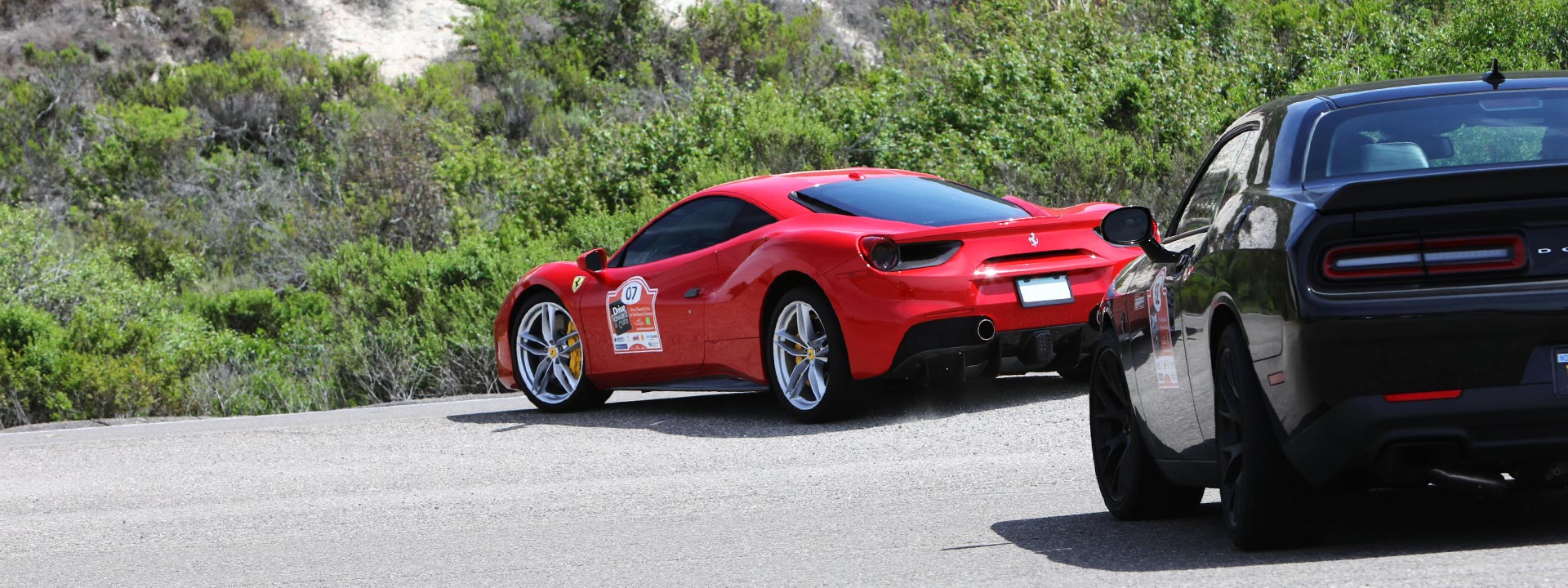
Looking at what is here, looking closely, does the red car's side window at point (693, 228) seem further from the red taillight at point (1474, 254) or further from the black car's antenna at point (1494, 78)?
the red taillight at point (1474, 254)

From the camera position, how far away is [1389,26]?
930 inches

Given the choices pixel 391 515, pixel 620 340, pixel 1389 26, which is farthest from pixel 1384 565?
pixel 1389 26

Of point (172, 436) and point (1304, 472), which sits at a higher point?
point (1304, 472)

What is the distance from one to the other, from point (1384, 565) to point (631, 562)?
2.21 metres

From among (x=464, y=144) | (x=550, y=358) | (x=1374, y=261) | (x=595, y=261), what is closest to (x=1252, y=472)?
(x=1374, y=261)

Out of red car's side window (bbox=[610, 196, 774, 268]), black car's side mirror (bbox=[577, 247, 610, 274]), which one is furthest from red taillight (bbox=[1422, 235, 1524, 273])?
black car's side mirror (bbox=[577, 247, 610, 274])

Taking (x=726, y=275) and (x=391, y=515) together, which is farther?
(x=726, y=275)

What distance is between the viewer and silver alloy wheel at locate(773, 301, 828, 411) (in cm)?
894

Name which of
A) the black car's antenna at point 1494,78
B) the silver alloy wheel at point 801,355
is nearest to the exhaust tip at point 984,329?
the silver alloy wheel at point 801,355

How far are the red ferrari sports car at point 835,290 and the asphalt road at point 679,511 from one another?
0.30m

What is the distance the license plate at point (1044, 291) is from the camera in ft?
28.5

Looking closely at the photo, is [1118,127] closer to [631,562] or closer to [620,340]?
[620,340]

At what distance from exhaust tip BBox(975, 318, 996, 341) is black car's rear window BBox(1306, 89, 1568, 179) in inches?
152

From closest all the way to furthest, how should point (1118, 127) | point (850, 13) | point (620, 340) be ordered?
point (620, 340)
point (1118, 127)
point (850, 13)
